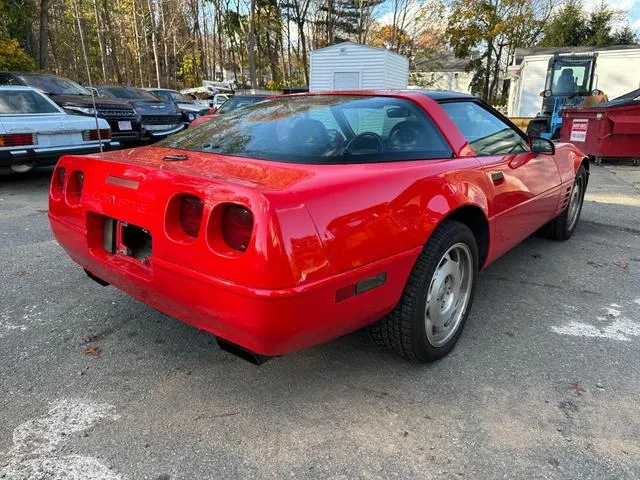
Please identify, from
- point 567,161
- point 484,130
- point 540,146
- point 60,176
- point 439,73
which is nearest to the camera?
point 60,176

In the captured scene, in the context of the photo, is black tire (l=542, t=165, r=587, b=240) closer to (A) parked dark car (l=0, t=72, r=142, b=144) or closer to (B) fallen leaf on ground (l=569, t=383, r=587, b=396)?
A: (B) fallen leaf on ground (l=569, t=383, r=587, b=396)

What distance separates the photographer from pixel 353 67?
64.3 feet

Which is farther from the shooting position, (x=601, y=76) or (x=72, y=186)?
(x=601, y=76)

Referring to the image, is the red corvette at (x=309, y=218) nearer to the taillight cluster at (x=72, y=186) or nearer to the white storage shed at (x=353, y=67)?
the taillight cluster at (x=72, y=186)

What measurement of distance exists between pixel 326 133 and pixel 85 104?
24.8ft

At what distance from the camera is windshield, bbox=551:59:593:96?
48.6 feet

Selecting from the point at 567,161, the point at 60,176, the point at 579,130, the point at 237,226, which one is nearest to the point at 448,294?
the point at 237,226

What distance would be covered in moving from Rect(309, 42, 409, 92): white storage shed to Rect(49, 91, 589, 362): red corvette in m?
17.1

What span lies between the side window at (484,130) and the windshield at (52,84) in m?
8.79

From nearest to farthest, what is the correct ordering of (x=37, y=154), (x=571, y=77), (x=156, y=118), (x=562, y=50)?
(x=37, y=154) < (x=156, y=118) < (x=571, y=77) < (x=562, y=50)

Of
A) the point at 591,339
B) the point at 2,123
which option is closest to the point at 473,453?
the point at 591,339

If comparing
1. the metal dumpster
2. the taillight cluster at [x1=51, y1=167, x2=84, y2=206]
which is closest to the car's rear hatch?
the taillight cluster at [x1=51, y1=167, x2=84, y2=206]

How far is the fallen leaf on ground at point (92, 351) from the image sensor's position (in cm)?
254

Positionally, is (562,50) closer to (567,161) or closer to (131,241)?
(567,161)
